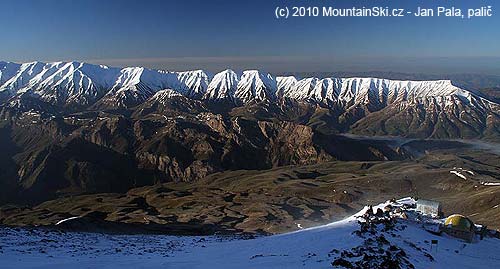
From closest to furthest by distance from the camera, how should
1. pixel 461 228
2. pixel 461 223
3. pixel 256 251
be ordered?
1. pixel 256 251
2. pixel 461 228
3. pixel 461 223

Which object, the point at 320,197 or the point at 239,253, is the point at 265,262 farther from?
the point at 320,197

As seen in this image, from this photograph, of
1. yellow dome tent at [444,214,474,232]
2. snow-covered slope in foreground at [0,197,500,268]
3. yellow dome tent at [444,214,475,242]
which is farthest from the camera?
yellow dome tent at [444,214,474,232]

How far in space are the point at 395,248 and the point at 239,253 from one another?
1253cm

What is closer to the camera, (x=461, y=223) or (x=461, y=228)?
(x=461, y=228)

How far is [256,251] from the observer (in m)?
38.0

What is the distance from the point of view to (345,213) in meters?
113

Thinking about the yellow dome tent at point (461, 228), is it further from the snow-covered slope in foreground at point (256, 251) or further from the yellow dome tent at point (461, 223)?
the snow-covered slope in foreground at point (256, 251)

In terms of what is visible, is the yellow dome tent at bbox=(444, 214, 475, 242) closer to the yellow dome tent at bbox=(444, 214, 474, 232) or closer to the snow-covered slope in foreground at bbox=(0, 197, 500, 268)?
the yellow dome tent at bbox=(444, 214, 474, 232)

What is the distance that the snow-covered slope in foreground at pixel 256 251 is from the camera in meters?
32.1

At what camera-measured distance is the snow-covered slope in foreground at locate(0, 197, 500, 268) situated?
105 feet

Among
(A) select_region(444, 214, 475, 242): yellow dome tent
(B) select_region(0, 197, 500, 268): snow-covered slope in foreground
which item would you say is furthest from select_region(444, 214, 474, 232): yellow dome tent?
(B) select_region(0, 197, 500, 268): snow-covered slope in foreground

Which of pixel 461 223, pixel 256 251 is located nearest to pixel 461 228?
pixel 461 223

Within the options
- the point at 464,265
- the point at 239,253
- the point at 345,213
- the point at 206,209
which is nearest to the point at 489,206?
the point at 345,213

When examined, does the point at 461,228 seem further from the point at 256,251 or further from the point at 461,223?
the point at 256,251
